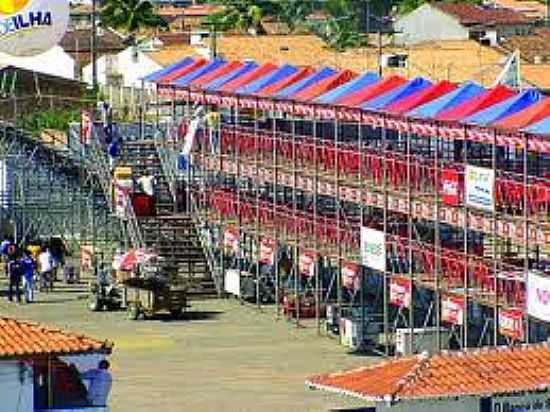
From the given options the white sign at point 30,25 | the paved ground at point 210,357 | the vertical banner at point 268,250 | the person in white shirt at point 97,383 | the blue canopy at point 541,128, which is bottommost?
the paved ground at point 210,357

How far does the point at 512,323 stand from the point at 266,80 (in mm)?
17249

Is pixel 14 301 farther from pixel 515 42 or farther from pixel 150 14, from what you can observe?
pixel 150 14

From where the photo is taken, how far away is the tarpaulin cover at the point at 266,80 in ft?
197

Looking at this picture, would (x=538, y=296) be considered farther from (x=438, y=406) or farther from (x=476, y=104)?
(x=438, y=406)

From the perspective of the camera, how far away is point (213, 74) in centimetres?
6500

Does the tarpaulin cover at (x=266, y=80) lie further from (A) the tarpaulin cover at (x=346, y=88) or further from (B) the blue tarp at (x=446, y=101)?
(B) the blue tarp at (x=446, y=101)

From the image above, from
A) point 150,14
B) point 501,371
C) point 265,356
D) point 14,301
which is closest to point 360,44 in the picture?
point 150,14

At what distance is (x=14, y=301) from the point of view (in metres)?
62.8

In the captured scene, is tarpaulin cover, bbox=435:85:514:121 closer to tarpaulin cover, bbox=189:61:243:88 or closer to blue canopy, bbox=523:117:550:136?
blue canopy, bbox=523:117:550:136

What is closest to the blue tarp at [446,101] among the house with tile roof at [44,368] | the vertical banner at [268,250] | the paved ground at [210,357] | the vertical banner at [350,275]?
the vertical banner at [350,275]

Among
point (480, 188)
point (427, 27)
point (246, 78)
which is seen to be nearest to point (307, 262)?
point (246, 78)

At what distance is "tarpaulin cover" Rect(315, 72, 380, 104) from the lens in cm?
5434

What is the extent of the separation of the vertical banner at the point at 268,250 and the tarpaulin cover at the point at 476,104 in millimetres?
10417

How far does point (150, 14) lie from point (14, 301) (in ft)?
258
